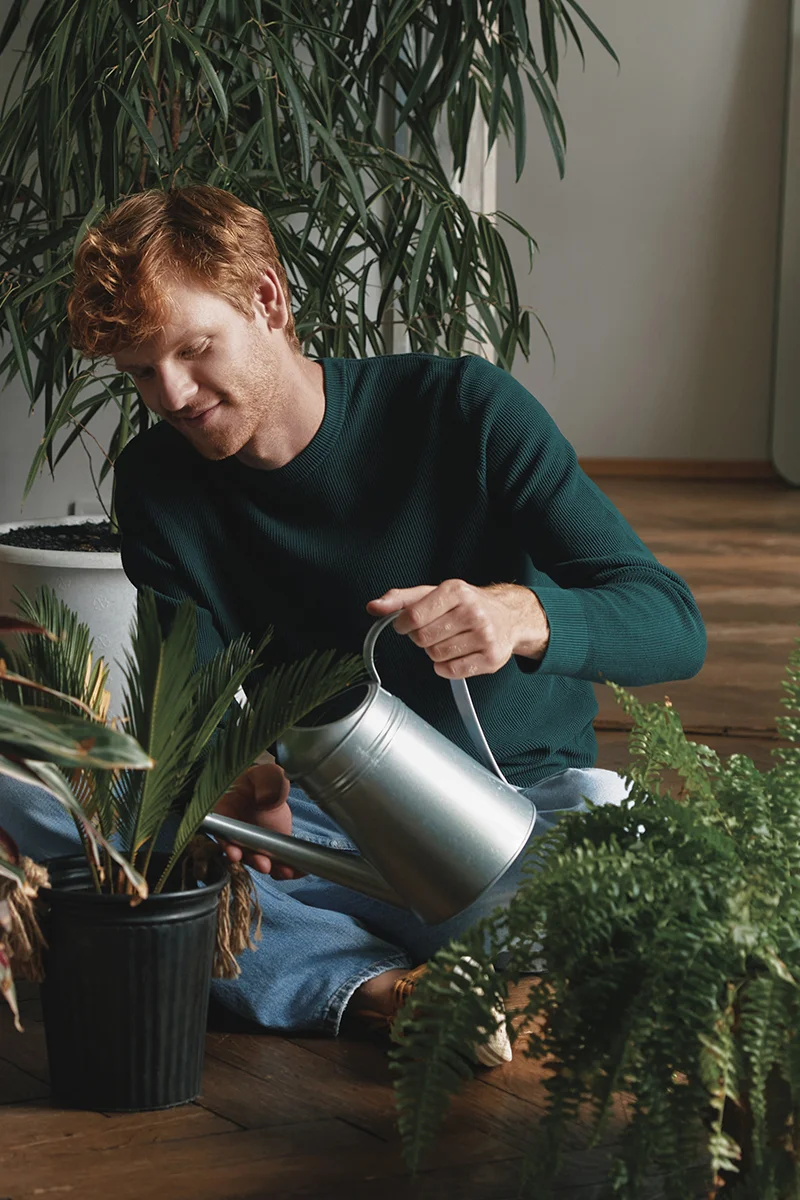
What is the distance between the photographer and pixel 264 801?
1.51m

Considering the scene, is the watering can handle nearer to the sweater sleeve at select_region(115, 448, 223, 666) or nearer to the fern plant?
the fern plant

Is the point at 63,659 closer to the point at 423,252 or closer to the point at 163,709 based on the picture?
the point at 163,709

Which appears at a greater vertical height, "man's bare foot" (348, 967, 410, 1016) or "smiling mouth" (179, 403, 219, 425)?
"smiling mouth" (179, 403, 219, 425)

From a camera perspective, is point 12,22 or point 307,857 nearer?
point 307,857

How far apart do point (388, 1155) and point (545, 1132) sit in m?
0.33

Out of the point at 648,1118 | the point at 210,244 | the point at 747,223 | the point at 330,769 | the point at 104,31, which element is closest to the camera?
the point at 648,1118

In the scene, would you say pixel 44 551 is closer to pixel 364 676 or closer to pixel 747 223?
pixel 364 676

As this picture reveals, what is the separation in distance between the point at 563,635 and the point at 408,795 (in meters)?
0.25

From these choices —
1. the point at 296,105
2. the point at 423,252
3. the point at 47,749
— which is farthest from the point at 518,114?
the point at 47,749

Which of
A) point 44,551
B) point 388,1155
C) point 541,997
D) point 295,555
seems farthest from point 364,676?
point 44,551

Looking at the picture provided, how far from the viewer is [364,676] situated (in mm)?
1662

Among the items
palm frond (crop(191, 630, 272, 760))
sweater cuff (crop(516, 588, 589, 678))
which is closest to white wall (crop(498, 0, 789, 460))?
sweater cuff (crop(516, 588, 589, 678))

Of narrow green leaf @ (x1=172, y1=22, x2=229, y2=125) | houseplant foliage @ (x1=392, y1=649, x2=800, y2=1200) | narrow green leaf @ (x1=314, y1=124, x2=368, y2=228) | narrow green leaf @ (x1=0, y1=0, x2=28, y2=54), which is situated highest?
narrow green leaf @ (x1=0, y1=0, x2=28, y2=54)

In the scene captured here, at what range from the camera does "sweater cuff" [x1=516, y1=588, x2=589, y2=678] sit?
139cm
